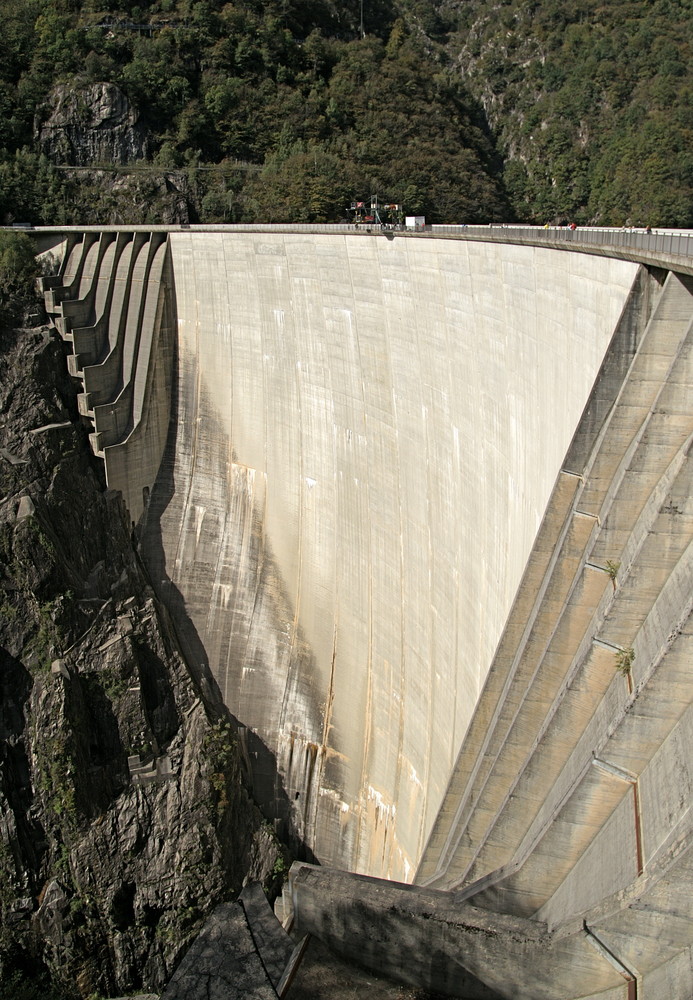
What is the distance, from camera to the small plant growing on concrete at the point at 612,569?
297 inches

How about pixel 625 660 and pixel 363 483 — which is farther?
pixel 363 483

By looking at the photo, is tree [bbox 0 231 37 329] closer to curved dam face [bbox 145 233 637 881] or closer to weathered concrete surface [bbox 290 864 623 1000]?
curved dam face [bbox 145 233 637 881]

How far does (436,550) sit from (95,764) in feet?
33.8

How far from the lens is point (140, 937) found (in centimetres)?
1764

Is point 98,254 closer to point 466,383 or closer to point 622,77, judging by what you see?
point 466,383

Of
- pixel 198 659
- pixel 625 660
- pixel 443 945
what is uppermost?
pixel 625 660

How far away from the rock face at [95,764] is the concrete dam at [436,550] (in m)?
1.01

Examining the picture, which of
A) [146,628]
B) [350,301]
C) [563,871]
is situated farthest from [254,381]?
[563,871]

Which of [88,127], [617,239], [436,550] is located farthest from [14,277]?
[617,239]

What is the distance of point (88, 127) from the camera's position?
32.0 m

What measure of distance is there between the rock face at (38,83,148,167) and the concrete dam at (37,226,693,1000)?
9.80 m

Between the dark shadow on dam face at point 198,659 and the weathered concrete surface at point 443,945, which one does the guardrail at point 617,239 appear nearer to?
the weathered concrete surface at point 443,945

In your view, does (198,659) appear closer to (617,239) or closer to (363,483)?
(363,483)

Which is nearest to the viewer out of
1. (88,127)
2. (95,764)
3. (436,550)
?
(436,550)
